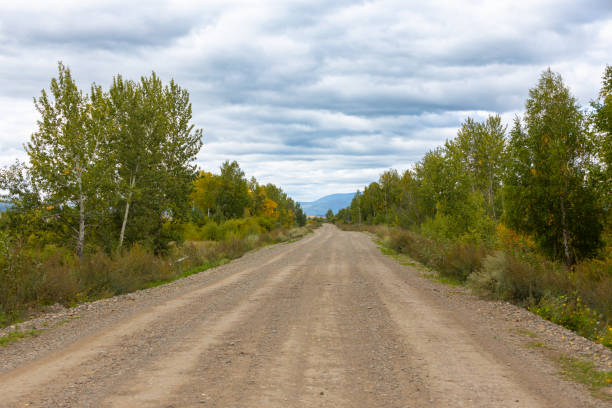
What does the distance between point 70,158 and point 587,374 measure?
17.2m

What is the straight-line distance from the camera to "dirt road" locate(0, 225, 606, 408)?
4.37 metres

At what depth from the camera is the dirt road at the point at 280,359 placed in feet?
14.3

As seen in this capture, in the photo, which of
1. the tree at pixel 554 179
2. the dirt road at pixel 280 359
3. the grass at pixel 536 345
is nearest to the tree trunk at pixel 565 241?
the tree at pixel 554 179

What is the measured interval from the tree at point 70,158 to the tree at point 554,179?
16.1 m

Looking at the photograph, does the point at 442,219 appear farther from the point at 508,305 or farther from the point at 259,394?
the point at 259,394

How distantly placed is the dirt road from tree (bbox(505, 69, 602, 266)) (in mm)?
5544

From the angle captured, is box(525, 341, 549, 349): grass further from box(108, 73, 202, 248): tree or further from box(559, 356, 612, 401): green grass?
box(108, 73, 202, 248): tree

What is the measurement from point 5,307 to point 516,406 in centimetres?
1010

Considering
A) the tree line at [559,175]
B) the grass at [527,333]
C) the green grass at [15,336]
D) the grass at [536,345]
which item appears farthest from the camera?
the tree line at [559,175]

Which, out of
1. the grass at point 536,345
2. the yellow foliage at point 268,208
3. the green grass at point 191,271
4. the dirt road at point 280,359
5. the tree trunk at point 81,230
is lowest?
A: the grass at point 536,345

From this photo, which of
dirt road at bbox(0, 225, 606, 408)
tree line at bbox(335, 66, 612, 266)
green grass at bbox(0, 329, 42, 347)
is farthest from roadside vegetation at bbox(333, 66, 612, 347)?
green grass at bbox(0, 329, 42, 347)

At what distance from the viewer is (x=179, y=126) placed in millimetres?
25828

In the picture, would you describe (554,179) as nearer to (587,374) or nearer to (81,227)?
(587,374)

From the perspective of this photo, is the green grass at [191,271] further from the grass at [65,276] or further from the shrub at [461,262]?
the shrub at [461,262]
